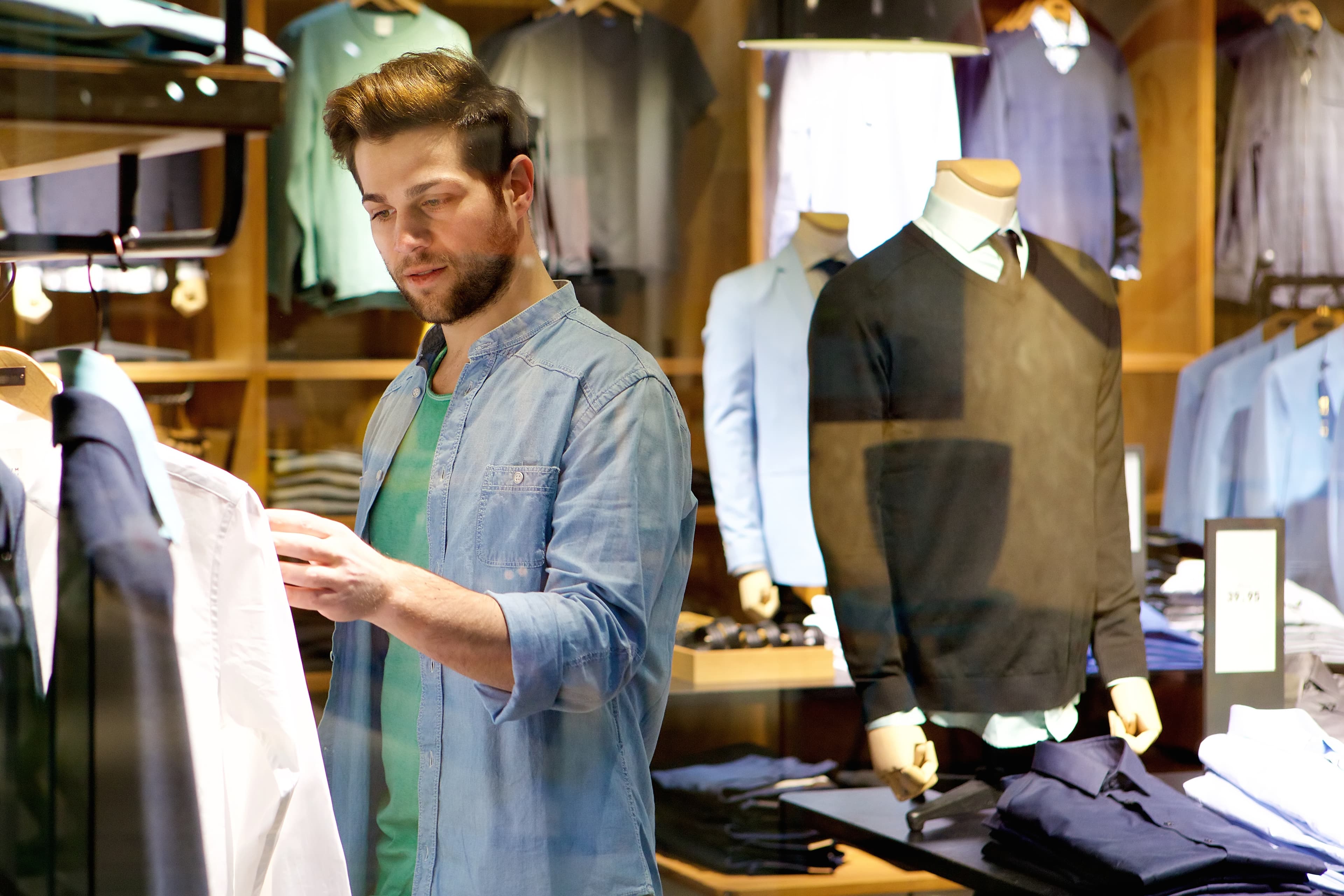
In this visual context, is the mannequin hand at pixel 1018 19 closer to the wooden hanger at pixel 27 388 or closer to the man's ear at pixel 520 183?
the man's ear at pixel 520 183

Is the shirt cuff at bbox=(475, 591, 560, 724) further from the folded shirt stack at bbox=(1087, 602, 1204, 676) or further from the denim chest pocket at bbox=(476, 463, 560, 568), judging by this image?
the folded shirt stack at bbox=(1087, 602, 1204, 676)

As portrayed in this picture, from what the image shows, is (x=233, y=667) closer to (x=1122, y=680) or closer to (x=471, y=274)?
(x=471, y=274)

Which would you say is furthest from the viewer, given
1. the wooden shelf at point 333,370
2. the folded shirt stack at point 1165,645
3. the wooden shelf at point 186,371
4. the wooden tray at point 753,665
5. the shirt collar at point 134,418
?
the folded shirt stack at point 1165,645

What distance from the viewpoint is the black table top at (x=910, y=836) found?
1.59m

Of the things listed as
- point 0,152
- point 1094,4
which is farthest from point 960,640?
point 0,152

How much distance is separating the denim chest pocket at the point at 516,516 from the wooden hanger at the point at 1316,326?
1.52 meters

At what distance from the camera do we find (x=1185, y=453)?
211cm

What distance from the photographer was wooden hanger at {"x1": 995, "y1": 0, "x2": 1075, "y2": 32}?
1.96m

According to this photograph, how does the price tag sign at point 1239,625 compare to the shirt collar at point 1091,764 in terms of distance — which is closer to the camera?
the shirt collar at point 1091,764

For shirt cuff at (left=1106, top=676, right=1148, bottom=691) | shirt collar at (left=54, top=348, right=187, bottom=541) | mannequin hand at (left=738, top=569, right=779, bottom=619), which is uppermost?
shirt collar at (left=54, top=348, right=187, bottom=541)

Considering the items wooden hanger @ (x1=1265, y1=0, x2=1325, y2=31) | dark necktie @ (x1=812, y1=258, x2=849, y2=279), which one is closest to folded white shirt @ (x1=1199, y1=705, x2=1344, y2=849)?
dark necktie @ (x1=812, y1=258, x2=849, y2=279)

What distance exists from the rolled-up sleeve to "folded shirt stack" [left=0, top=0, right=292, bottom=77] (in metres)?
0.47

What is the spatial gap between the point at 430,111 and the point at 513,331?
0.22 meters

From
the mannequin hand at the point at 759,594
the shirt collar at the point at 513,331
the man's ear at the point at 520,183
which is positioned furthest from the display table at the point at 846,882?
the man's ear at the point at 520,183
